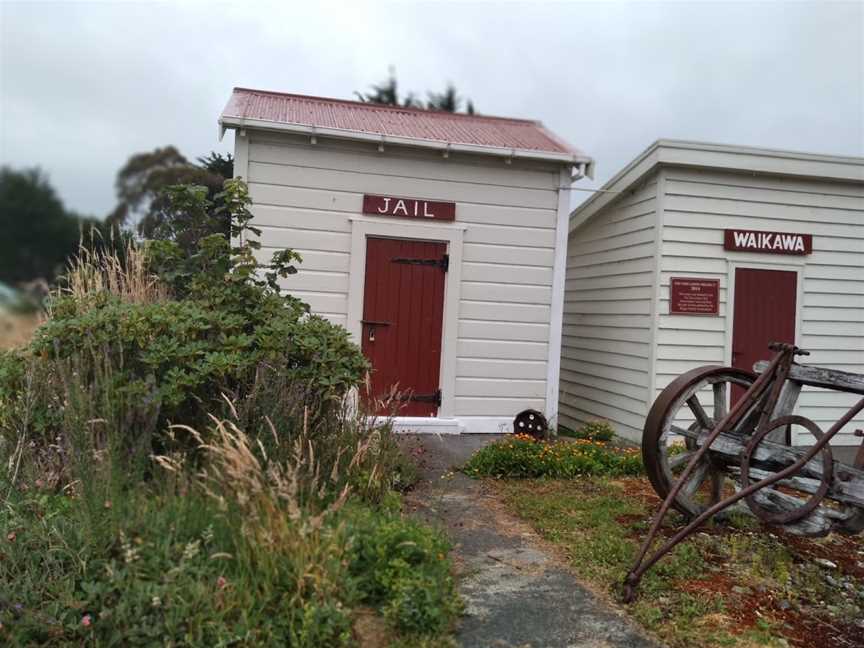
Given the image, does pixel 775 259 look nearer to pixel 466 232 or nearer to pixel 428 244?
pixel 466 232

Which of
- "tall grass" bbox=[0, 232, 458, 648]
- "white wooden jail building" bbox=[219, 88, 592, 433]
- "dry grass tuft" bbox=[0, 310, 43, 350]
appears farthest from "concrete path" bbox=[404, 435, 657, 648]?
"dry grass tuft" bbox=[0, 310, 43, 350]

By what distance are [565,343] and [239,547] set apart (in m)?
8.68

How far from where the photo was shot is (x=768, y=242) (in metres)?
8.78

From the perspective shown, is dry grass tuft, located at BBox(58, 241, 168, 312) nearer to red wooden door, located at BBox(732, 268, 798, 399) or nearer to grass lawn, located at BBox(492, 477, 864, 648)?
grass lawn, located at BBox(492, 477, 864, 648)

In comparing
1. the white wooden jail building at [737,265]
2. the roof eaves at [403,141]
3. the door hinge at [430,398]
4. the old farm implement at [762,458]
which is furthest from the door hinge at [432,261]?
the old farm implement at [762,458]

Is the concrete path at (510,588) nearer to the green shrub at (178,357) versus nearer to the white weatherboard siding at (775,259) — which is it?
the green shrub at (178,357)

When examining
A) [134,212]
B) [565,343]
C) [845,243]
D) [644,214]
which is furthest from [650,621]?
[565,343]

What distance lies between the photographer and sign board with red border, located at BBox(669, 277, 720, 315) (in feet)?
28.1

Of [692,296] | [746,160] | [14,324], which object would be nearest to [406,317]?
[692,296]

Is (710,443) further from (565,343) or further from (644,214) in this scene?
(565,343)

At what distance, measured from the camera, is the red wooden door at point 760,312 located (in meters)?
8.74

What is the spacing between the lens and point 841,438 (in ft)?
29.5

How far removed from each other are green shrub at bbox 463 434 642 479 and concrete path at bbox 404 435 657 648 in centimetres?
65

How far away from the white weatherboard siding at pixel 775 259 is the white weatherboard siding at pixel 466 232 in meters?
1.46
